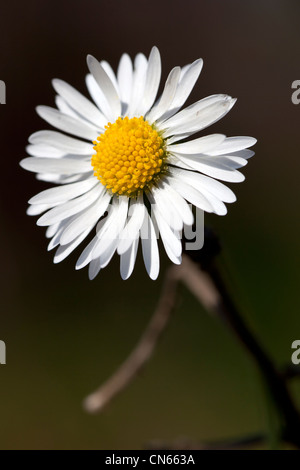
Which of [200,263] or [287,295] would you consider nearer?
[200,263]

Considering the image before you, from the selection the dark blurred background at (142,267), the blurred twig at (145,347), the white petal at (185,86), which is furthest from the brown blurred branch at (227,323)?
the dark blurred background at (142,267)

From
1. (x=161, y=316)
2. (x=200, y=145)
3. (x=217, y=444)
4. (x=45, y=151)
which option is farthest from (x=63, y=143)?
(x=217, y=444)

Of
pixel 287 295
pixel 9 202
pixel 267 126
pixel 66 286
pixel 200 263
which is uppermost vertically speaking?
pixel 267 126

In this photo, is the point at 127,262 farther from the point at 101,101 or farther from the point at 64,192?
the point at 101,101

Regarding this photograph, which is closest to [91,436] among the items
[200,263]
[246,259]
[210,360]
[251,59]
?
[210,360]

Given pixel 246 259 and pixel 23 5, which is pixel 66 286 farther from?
pixel 23 5

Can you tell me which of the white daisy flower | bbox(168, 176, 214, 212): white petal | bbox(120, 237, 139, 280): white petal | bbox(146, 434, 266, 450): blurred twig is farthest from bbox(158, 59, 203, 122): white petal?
bbox(146, 434, 266, 450): blurred twig
